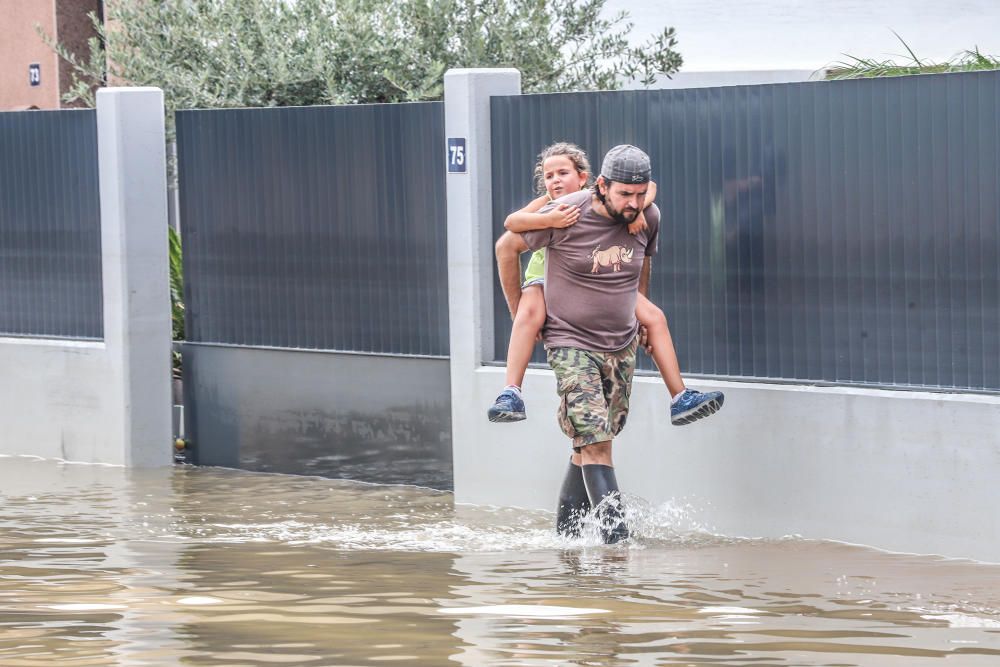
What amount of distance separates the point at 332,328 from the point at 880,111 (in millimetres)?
3851

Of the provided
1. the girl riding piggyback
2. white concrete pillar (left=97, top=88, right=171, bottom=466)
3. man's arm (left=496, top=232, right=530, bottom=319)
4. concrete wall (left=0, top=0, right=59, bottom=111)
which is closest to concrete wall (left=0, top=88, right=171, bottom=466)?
white concrete pillar (left=97, top=88, right=171, bottom=466)

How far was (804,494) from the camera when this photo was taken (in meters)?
7.79

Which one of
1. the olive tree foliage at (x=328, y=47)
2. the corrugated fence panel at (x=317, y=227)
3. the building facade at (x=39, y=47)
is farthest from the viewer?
the building facade at (x=39, y=47)

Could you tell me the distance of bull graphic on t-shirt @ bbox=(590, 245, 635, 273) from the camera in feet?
24.7

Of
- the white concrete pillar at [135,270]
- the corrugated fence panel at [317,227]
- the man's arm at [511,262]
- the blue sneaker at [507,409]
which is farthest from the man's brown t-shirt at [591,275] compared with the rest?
the white concrete pillar at [135,270]

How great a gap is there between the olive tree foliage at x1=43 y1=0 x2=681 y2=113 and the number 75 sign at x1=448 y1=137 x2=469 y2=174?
300 centimetres

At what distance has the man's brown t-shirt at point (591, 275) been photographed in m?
7.52

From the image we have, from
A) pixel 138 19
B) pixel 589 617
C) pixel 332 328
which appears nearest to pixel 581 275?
pixel 589 617

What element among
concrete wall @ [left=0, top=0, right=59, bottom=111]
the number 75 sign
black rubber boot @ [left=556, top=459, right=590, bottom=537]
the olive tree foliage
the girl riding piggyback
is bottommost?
black rubber boot @ [left=556, top=459, right=590, bottom=537]

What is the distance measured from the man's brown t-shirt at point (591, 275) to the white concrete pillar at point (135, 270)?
154 inches

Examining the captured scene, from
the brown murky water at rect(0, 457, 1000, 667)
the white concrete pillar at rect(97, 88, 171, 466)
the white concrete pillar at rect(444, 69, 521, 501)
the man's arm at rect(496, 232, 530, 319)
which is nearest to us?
the brown murky water at rect(0, 457, 1000, 667)

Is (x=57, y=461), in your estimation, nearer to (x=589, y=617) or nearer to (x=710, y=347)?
(x=710, y=347)

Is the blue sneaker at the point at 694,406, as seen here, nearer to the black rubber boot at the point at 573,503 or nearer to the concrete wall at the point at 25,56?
the black rubber boot at the point at 573,503

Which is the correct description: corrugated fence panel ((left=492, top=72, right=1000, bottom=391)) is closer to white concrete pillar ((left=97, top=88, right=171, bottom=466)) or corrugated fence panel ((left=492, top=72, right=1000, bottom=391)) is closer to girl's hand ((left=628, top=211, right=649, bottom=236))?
girl's hand ((left=628, top=211, right=649, bottom=236))
